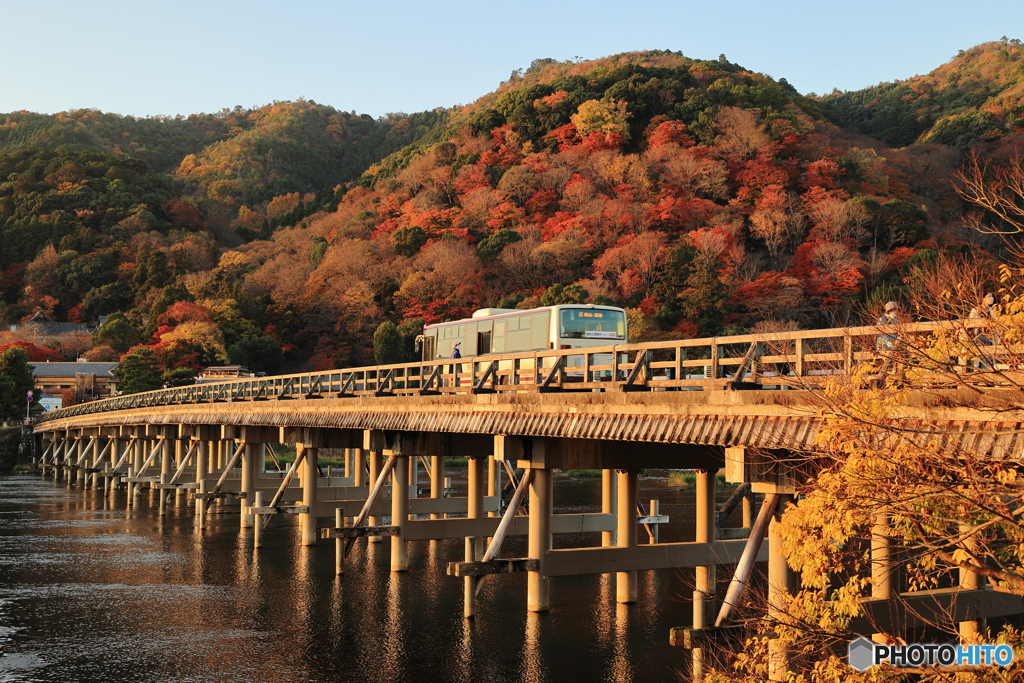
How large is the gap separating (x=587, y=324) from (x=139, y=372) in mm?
54361

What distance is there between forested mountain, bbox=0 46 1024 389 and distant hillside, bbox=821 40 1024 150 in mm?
523

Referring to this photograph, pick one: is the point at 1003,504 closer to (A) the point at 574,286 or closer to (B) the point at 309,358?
(A) the point at 574,286

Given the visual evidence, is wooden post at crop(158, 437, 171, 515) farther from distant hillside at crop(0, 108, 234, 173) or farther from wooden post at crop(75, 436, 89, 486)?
distant hillside at crop(0, 108, 234, 173)

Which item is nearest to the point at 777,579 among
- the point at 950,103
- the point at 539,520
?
the point at 539,520

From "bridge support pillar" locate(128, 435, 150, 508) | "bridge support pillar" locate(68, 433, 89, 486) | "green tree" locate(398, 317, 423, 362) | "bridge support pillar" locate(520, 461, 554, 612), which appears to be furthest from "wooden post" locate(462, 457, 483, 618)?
"green tree" locate(398, 317, 423, 362)

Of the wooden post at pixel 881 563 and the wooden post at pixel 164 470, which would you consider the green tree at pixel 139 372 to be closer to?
the wooden post at pixel 164 470

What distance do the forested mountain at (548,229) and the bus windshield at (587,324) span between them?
28.7m

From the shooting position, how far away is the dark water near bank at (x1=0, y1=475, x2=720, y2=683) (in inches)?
645

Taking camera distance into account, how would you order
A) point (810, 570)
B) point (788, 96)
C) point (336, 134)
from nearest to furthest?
point (810, 570) → point (788, 96) → point (336, 134)

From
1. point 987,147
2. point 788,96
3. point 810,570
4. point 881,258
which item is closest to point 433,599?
point 810,570

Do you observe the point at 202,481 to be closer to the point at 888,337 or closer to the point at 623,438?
the point at 623,438

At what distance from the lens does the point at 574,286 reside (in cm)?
6412

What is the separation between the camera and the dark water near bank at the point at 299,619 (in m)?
16.4

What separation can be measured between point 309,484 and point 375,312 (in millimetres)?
52317
